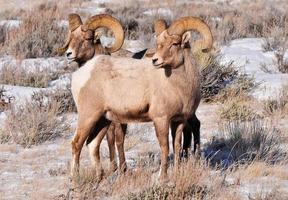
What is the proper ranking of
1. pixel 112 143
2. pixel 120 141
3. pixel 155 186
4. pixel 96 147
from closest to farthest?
pixel 155 186 → pixel 96 147 → pixel 120 141 → pixel 112 143

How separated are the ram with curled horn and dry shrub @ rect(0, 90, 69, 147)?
2.17 meters

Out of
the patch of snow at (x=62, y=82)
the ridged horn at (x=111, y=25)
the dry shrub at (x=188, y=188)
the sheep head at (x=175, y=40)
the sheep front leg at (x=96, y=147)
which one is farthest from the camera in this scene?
the patch of snow at (x=62, y=82)

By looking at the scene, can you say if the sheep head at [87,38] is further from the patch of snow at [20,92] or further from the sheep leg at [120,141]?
the patch of snow at [20,92]

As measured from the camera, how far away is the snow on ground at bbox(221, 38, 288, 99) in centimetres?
1210

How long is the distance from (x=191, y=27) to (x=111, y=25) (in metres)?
1.63

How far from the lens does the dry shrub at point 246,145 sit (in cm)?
802

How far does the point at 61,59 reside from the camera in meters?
14.9

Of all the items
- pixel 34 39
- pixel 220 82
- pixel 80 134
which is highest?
pixel 80 134

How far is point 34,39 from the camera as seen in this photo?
1619 centimetres

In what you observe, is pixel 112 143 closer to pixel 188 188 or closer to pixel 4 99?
pixel 188 188

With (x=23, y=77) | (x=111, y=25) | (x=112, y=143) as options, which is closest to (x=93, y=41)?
(x=111, y=25)

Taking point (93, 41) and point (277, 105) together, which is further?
point (277, 105)

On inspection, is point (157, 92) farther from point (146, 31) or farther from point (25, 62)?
point (146, 31)

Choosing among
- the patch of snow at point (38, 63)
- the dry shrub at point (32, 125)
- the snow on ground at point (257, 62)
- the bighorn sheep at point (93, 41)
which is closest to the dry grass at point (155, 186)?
the bighorn sheep at point (93, 41)
